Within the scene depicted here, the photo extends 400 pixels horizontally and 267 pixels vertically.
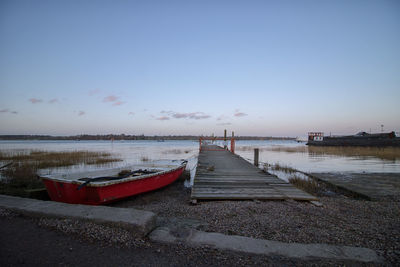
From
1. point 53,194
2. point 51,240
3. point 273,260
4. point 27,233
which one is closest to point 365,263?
point 273,260

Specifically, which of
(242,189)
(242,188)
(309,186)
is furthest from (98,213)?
(309,186)

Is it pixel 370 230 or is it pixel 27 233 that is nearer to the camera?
pixel 27 233

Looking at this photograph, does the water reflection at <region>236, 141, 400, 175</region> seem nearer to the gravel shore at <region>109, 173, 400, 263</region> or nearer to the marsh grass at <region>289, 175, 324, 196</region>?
the marsh grass at <region>289, 175, 324, 196</region>

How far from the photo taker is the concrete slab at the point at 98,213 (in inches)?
125

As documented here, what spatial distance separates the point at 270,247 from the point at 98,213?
2.91m

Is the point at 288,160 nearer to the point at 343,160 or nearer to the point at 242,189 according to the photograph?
the point at 343,160

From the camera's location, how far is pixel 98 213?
140 inches

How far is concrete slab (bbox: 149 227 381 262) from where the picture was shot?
2.66 m

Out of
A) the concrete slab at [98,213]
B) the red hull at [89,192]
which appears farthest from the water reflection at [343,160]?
the concrete slab at [98,213]

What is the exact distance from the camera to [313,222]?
410 cm

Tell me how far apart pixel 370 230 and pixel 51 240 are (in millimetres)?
5489

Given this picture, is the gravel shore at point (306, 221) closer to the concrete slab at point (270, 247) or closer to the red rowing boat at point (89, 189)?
the concrete slab at point (270, 247)

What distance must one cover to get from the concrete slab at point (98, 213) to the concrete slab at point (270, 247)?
0.77ft

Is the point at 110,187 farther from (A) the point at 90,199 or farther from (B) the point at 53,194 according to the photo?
(B) the point at 53,194
